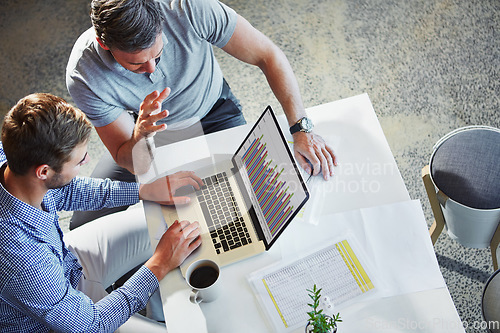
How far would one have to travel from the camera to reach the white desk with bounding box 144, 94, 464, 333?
1.23 meters

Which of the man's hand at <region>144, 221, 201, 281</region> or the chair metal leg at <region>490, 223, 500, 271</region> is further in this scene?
the chair metal leg at <region>490, 223, 500, 271</region>

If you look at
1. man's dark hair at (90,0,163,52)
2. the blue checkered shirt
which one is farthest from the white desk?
man's dark hair at (90,0,163,52)

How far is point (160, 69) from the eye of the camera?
63.9 inches

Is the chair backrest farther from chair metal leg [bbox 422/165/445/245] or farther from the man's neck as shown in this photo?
the man's neck

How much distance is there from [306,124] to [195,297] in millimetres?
624

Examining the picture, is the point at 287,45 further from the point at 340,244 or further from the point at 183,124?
the point at 340,244

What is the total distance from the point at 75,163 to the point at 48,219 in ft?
0.54

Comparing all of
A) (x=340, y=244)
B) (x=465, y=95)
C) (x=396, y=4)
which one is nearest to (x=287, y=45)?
(x=396, y=4)

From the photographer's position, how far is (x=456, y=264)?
6.45 feet

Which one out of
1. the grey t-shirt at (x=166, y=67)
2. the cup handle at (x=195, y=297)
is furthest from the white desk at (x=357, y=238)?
the grey t-shirt at (x=166, y=67)

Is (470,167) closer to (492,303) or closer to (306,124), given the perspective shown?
(492,303)

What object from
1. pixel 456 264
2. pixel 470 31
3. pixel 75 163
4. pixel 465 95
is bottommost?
pixel 456 264

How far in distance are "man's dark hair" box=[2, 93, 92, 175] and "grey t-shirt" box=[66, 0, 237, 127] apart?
10.9 inches

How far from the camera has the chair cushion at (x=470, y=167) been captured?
5.16 ft
